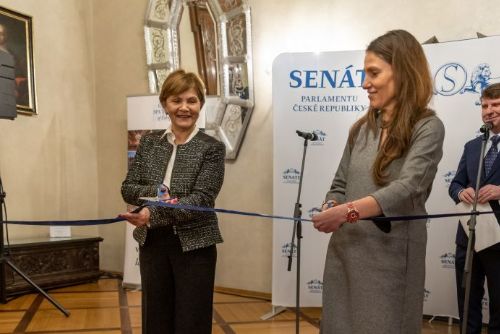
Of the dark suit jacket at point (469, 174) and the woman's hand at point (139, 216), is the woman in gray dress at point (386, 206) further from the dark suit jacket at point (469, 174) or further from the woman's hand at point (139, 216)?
the dark suit jacket at point (469, 174)

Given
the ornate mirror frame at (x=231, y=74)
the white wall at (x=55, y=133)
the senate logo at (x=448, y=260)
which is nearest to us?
the senate logo at (x=448, y=260)

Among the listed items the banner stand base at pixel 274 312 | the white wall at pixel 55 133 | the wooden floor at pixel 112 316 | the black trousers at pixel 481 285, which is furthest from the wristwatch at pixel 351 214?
the white wall at pixel 55 133

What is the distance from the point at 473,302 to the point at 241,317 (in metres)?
1.67

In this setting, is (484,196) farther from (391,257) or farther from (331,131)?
(391,257)

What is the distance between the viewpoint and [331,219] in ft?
4.86

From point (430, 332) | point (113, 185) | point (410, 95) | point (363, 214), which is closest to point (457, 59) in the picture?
point (430, 332)

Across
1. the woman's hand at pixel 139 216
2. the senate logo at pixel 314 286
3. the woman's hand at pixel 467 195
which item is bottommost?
the senate logo at pixel 314 286

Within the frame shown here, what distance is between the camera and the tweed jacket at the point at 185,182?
1937 mm

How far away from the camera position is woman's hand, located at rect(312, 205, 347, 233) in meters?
1.47

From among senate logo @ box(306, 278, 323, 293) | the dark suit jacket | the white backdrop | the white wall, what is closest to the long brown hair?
the dark suit jacket

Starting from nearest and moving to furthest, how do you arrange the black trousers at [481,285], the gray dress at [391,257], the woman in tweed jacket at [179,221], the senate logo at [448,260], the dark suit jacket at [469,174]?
the gray dress at [391,257] → the woman in tweed jacket at [179,221] → the black trousers at [481,285] → the dark suit jacket at [469,174] → the senate logo at [448,260]

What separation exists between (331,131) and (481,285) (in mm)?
1462

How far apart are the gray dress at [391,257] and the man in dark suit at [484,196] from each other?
59.0 inches

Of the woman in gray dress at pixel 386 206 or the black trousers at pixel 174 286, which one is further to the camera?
the black trousers at pixel 174 286
